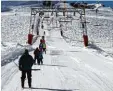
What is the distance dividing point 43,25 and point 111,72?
153 ft

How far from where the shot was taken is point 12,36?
55188mm

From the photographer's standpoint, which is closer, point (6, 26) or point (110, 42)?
point (110, 42)

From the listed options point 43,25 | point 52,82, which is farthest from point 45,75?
point 43,25

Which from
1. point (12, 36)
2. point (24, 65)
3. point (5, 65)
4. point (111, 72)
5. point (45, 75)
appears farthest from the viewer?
point (12, 36)

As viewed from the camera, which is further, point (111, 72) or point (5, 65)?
point (5, 65)

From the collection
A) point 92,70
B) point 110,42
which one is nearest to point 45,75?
point 92,70

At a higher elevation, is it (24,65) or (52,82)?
(24,65)

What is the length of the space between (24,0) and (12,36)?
452 feet

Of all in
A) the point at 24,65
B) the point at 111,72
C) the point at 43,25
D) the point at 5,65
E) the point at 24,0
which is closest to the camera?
the point at 24,65

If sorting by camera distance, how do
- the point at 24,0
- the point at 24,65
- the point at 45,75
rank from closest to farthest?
the point at 24,65 → the point at 45,75 → the point at 24,0

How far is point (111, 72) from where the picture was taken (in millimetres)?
20422

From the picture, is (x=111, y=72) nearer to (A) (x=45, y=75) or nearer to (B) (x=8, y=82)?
(A) (x=45, y=75)

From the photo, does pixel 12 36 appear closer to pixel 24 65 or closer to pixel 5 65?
pixel 5 65

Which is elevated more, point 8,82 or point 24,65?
point 24,65
